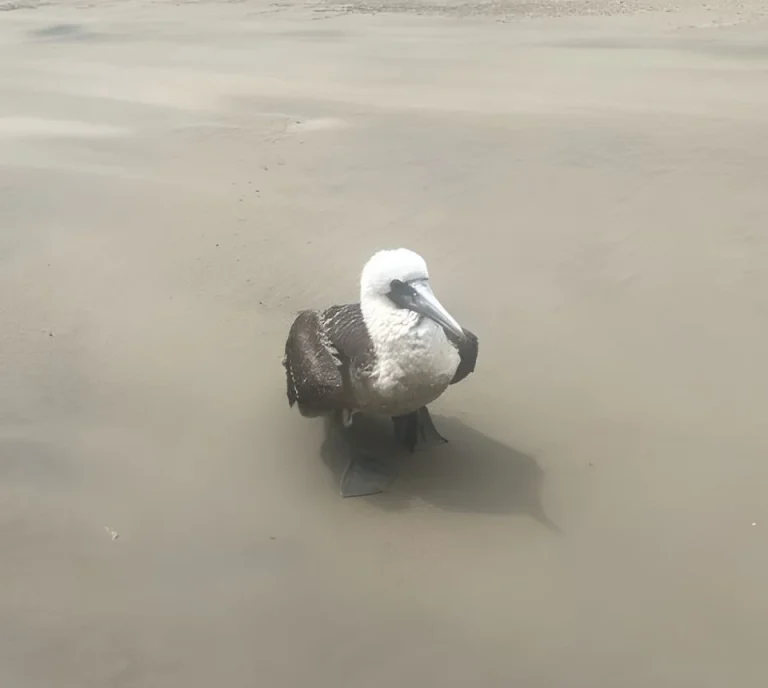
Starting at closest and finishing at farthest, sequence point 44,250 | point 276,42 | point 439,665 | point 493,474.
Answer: point 439,665, point 493,474, point 44,250, point 276,42

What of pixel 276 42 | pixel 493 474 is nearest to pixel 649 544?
pixel 493 474

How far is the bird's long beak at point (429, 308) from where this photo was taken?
11.0ft

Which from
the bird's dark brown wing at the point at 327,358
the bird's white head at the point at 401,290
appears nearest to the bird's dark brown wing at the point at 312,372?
the bird's dark brown wing at the point at 327,358

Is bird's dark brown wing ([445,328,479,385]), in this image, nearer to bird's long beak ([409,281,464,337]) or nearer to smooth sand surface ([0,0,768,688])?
bird's long beak ([409,281,464,337])

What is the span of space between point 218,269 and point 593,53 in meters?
5.23

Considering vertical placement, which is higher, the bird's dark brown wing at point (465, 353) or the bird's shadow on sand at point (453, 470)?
the bird's dark brown wing at point (465, 353)

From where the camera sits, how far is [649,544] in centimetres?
332

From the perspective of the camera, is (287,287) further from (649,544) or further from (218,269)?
(649,544)

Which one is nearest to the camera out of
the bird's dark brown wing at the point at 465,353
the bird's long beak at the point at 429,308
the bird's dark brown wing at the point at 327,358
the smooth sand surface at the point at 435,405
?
the smooth sand surface at the point at 435,405

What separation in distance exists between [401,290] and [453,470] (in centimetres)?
81

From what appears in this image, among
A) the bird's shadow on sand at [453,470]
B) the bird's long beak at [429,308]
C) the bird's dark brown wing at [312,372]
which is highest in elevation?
the bird's long beak at [429,308]

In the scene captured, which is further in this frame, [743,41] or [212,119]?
[743,41]

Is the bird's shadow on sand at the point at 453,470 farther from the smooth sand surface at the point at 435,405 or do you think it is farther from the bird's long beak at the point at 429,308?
the bird's long beak at the point at 429,308

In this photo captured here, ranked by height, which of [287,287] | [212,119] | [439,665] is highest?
[212,119]
